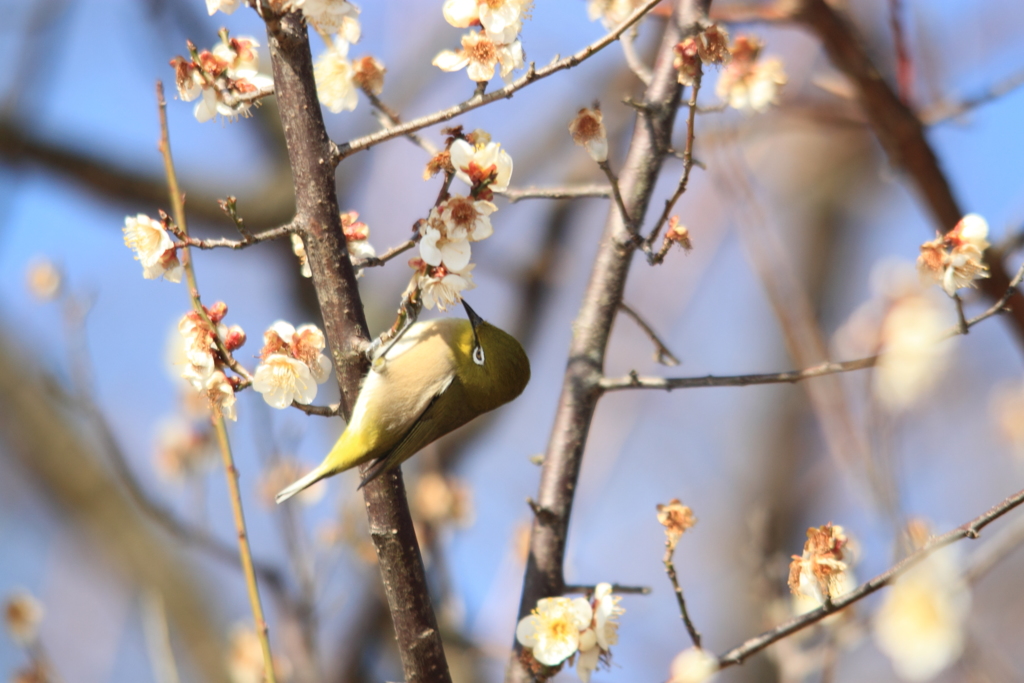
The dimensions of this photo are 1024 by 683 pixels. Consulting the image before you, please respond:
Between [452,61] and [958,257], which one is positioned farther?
[452,61]

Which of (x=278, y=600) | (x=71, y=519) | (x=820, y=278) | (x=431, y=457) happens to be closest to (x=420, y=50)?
(x=431, y=457)

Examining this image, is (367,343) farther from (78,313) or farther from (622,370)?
(622,370)

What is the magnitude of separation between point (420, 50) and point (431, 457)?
3000 mm

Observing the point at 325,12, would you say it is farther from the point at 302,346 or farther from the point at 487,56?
the point at 302,346

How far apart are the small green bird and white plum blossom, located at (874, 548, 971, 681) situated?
1.03 metres

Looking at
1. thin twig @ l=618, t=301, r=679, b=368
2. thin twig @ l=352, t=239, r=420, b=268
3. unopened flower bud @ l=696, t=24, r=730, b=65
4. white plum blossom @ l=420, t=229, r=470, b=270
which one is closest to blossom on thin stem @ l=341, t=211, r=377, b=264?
thin twig @ l=352, t=239, r=420, b=268

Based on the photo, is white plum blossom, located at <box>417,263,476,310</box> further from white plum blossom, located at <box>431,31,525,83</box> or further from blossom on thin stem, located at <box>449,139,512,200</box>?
white plum blossom, located at <box>431,31,525,83</box>

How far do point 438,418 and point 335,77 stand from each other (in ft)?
2.78

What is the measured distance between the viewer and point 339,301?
1.38 metres

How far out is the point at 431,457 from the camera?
11.8ft

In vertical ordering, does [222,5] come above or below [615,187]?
above

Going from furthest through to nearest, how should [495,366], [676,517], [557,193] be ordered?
1. [495,366]
2. [557,193]
3. [676,517]

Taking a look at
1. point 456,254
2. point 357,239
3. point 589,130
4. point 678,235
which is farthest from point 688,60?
point 357,239

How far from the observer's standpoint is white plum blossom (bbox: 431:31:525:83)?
1453mm
